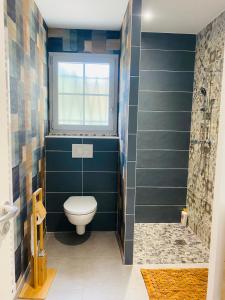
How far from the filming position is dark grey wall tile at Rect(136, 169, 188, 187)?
3439mm

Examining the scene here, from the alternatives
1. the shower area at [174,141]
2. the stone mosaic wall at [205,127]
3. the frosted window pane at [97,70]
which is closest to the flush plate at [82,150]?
the shower area at [174,141]

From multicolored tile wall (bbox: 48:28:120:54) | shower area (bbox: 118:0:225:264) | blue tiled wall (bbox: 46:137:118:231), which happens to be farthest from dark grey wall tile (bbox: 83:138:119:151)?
multicolored tile wall (bbox: 48:28:120:54)

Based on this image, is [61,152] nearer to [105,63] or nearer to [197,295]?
[105,63]

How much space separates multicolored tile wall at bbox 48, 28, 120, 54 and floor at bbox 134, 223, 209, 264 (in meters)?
2.34

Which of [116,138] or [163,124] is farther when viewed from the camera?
[163,124]

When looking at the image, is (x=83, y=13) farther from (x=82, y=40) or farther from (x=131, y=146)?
(x=131, y=146)

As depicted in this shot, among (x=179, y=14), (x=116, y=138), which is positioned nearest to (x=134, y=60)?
(x=179, y=14)

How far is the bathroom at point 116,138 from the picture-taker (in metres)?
2.28

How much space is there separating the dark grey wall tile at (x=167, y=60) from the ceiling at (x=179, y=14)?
0.26 m

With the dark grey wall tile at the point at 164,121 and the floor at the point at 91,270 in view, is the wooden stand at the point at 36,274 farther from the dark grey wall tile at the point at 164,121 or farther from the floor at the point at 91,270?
the dark grey wall tile at the point at 164,121

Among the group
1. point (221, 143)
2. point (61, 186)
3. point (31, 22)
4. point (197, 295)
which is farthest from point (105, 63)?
point (197, 295)

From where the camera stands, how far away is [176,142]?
3.40 meters

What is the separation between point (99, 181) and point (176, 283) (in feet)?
4.71

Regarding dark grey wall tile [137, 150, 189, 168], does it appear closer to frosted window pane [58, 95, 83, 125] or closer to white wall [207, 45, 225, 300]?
frosted window pane [58, 95, 83, 125]
